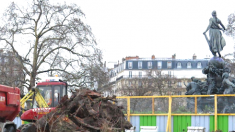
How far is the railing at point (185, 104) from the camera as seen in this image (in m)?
18.2

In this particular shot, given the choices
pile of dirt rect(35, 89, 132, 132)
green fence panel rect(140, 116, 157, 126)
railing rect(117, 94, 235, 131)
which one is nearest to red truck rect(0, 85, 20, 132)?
pile of dirt rect(35, 89, 132, 132)

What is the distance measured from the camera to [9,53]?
3488 cm

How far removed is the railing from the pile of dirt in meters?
4.99

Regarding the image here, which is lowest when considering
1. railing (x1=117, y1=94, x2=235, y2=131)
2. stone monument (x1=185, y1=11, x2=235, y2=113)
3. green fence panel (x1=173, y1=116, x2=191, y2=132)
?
green fence panel (x1=173, y1=116, x2=191, y2=132)

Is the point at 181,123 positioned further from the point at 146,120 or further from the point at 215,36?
the point at 215,36

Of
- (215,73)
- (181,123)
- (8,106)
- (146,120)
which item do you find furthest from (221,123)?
(8,106)

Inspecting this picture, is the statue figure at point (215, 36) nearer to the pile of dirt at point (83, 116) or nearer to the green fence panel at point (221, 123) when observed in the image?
the green fence panel at point (221, 123)

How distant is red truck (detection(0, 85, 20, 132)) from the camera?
1311 cm

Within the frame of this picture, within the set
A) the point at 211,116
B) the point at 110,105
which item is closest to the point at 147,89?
the point at 211,116

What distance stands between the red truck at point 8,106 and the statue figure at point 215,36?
14.3 m

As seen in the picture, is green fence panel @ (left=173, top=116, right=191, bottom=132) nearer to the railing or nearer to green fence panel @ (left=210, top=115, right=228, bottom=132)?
the railing

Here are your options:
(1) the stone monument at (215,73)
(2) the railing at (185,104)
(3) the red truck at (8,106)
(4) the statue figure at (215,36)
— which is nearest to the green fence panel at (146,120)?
(2) the railing at (185,104)

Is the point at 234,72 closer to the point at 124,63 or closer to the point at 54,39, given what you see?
the point at 54,39

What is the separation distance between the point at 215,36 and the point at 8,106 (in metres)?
15.1
